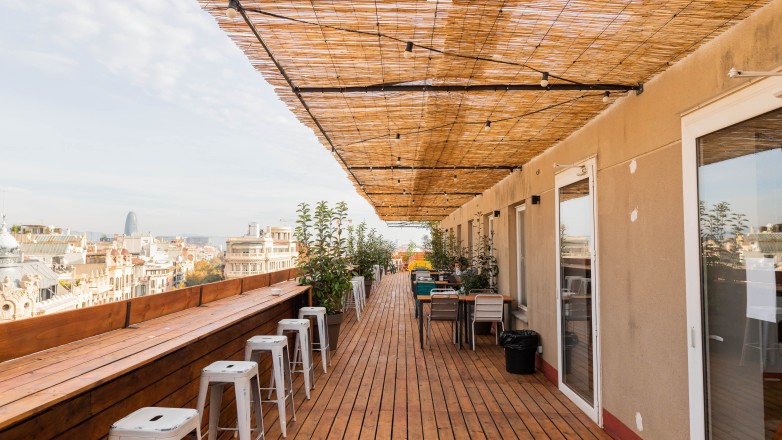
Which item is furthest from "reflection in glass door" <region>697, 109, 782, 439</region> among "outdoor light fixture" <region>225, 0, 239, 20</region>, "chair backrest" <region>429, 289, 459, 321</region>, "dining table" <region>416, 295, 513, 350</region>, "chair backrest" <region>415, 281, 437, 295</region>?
"chair backrest" <region>415, 281, 437, 295</region>

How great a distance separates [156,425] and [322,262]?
4.38m

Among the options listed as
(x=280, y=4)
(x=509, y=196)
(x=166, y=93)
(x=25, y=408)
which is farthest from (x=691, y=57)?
(x=166, y=93)

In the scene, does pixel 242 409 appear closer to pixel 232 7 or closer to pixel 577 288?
pixel 232 7

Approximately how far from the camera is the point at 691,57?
247cm

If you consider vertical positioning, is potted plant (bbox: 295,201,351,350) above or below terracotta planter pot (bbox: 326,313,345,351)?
above

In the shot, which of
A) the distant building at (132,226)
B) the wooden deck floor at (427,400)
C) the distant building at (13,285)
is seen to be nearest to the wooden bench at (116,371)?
the distant building at (13,285)

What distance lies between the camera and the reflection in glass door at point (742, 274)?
195 centimetres

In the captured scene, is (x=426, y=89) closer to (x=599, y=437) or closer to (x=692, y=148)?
(x=692, y=148)

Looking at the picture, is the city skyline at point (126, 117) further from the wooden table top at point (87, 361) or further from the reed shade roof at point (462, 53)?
the wooden table top at point (87, 361)

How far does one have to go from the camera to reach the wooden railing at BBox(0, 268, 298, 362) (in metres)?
2.03

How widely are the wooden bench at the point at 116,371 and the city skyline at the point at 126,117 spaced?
983 mm

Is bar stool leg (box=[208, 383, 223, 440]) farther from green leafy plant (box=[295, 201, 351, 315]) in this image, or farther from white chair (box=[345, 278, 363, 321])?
white chair (box=[345, 278, 363, 321])

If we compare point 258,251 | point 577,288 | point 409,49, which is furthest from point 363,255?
point 409,49

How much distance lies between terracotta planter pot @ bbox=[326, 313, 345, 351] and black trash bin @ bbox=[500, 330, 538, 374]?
2220mm
